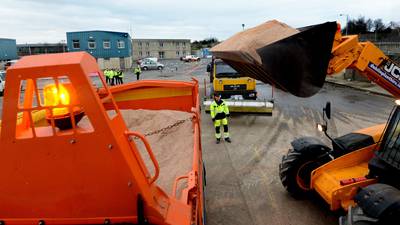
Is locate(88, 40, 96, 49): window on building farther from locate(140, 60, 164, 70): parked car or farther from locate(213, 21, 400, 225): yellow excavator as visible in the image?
locate(213, 21, 400, 225): yellow excavator

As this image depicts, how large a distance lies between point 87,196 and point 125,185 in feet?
0.92

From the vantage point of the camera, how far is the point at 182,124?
680cm

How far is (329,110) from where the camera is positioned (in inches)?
205

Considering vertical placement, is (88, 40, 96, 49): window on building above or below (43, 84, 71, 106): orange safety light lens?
above

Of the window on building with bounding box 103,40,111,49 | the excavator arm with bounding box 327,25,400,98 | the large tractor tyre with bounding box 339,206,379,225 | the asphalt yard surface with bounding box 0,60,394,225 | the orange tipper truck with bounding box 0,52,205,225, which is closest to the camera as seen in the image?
the orange tipper truck with bounding box 0,52,205,225

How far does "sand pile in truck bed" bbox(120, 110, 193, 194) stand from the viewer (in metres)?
5.03

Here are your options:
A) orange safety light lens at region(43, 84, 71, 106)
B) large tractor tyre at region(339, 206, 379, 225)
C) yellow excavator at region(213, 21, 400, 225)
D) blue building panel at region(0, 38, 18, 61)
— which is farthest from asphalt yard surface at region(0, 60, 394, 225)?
blue building panel at region(0, 38, 18, 61)

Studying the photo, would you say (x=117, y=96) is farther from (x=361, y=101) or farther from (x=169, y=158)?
(x=361, y=101)

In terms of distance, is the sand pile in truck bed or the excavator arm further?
the sand pile in truck bed

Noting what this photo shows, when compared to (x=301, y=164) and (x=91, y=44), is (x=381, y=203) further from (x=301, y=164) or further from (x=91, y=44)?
(x=91, y=44)

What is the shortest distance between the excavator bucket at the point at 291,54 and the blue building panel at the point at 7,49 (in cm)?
5623

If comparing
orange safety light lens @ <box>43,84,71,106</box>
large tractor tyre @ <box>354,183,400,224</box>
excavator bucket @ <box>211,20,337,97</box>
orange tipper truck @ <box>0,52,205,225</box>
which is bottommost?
large tractor tyre @ <box>354,183,400,224</box>

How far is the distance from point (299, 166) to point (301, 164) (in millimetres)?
48

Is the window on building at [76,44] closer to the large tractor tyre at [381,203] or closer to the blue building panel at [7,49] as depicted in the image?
the blue building panel at [7,49]
